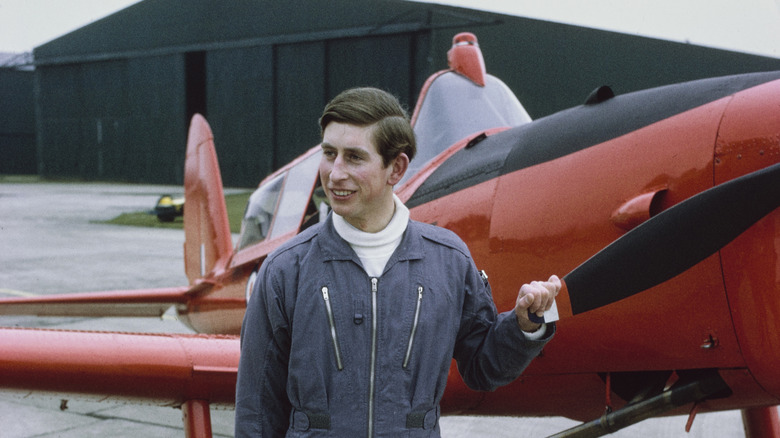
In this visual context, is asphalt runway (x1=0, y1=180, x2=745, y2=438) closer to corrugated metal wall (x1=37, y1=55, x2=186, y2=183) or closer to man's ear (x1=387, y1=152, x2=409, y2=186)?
man's ear (x1=387, y1=152, x2=409, y2=186)

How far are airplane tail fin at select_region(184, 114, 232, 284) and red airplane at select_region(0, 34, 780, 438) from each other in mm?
2264

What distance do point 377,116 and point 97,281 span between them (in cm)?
898

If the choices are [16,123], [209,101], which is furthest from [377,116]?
[16,123]

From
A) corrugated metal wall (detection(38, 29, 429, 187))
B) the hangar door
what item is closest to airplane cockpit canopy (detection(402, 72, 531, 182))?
the hangar door

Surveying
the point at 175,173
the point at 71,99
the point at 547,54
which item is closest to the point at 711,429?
the point at 547,54

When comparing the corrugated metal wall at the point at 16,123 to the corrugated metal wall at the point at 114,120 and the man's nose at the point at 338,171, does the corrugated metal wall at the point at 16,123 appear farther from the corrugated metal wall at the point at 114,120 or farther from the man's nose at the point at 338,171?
the man's nose at the point at 338,171

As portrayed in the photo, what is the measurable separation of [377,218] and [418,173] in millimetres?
1466

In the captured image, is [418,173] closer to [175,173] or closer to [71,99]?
[175,173]

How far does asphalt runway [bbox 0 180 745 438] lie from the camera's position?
4199 millimetres

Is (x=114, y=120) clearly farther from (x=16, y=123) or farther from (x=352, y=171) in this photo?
(x=352, y=171)

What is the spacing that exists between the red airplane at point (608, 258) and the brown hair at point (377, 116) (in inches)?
21.4

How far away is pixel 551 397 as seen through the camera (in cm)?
238

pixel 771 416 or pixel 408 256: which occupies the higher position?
pixel 408 256

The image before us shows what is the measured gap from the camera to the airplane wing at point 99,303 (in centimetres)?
440
